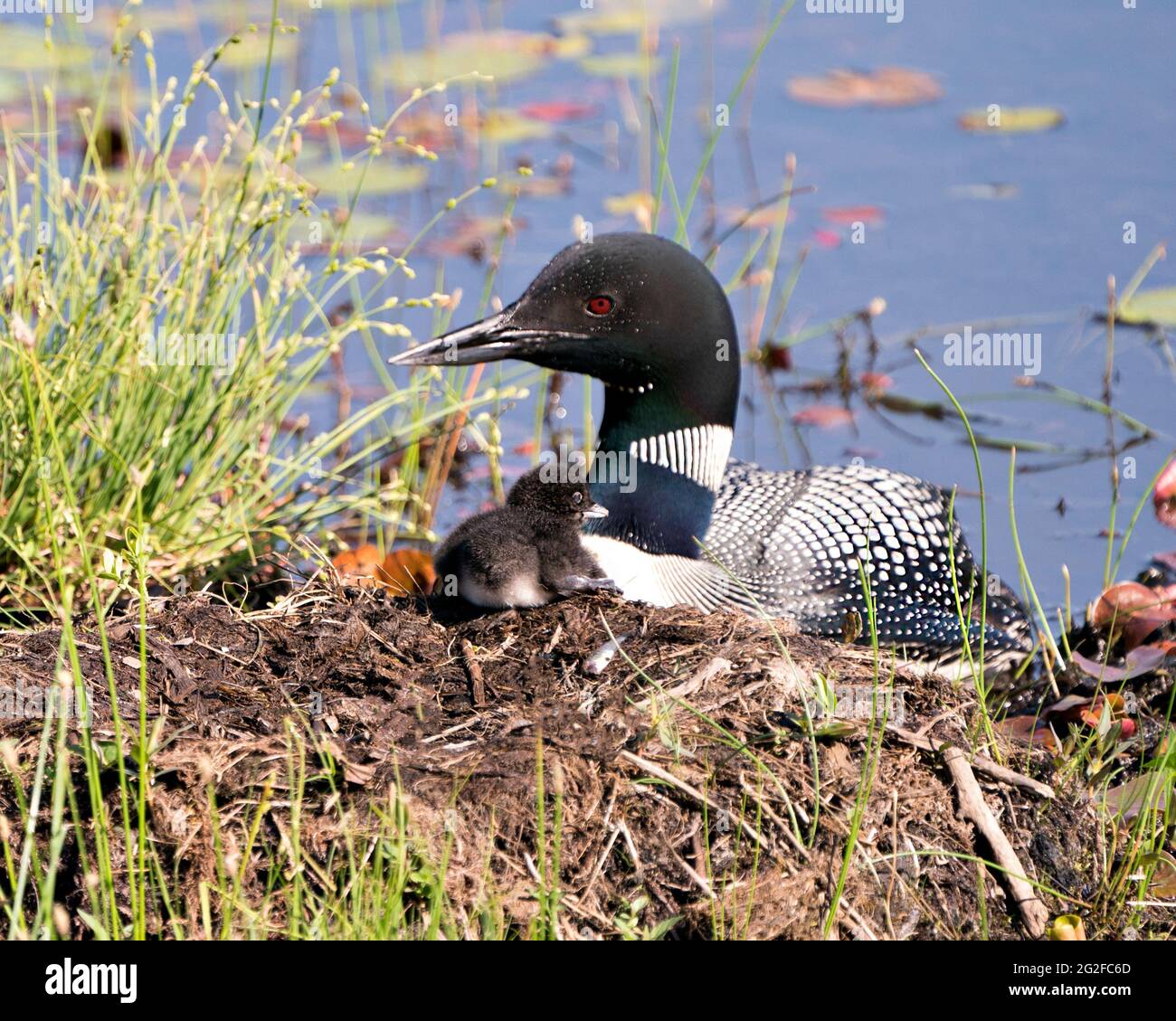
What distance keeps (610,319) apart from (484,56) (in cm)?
394

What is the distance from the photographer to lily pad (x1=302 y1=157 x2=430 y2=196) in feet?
21.3

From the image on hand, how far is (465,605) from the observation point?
361cm

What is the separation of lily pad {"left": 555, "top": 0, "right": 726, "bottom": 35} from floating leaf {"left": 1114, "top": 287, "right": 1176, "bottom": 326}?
267 centimetres

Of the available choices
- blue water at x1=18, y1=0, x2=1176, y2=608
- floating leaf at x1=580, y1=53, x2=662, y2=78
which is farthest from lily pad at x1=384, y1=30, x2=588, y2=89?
floating leaf at x1=580, y1=53, x2=662, y2=78

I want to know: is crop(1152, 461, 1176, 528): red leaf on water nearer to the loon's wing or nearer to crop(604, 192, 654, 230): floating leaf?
the loon's wing

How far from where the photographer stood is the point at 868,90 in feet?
23.7

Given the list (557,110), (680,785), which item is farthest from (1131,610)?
(557,110)

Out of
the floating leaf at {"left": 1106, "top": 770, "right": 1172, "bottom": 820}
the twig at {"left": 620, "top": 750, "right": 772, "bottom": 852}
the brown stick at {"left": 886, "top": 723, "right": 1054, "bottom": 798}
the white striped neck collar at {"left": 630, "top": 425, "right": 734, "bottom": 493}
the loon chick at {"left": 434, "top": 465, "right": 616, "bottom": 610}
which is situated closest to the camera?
the twig at {"left": 620, "top": 750, "right": 772, "bottom": 852}

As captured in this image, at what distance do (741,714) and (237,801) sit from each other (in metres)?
0.92

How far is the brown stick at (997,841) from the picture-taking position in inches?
→ 109

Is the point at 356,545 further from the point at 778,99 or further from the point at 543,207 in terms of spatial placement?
the point at 778,99

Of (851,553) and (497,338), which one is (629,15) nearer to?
(851,553)

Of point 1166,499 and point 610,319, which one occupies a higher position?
point 610,319
